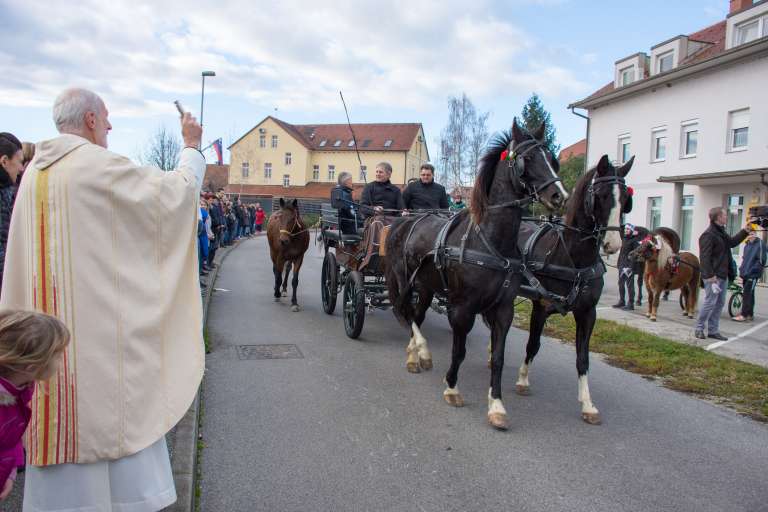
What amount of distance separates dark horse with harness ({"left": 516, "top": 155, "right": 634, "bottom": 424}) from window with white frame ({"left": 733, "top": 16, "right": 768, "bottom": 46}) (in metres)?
19.4

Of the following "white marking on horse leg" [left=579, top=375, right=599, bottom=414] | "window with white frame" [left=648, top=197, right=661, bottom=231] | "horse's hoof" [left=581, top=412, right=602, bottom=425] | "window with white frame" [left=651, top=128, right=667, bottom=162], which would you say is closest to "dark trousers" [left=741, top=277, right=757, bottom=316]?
"white marking on horse leg" [left=579, top=375, right=599, bottom=414]

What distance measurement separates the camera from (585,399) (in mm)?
4977

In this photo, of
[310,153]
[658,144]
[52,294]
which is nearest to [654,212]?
[658,144]

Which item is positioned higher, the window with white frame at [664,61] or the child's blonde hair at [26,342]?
the window with white frame at [664,61]

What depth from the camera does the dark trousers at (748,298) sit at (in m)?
11.2

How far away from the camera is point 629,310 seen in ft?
39.1

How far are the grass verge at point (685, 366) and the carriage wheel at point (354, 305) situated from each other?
10.4 feet

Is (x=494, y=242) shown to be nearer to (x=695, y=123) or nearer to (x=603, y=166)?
(x=603, y=166)

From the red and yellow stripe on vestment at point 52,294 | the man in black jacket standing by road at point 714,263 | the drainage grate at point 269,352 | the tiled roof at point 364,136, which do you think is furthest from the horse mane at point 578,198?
the tiled roof at point 364,136

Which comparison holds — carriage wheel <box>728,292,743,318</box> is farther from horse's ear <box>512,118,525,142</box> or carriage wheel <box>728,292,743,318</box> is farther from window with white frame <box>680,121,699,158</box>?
window with white frame <box>680,121,699,158</box>

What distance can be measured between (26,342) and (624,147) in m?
27.9

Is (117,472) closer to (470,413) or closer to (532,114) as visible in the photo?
(470,413)

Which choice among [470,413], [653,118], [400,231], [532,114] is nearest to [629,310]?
[400,231]

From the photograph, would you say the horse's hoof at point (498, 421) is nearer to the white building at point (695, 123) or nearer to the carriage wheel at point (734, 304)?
the carriage wheel at point (734, 304)
